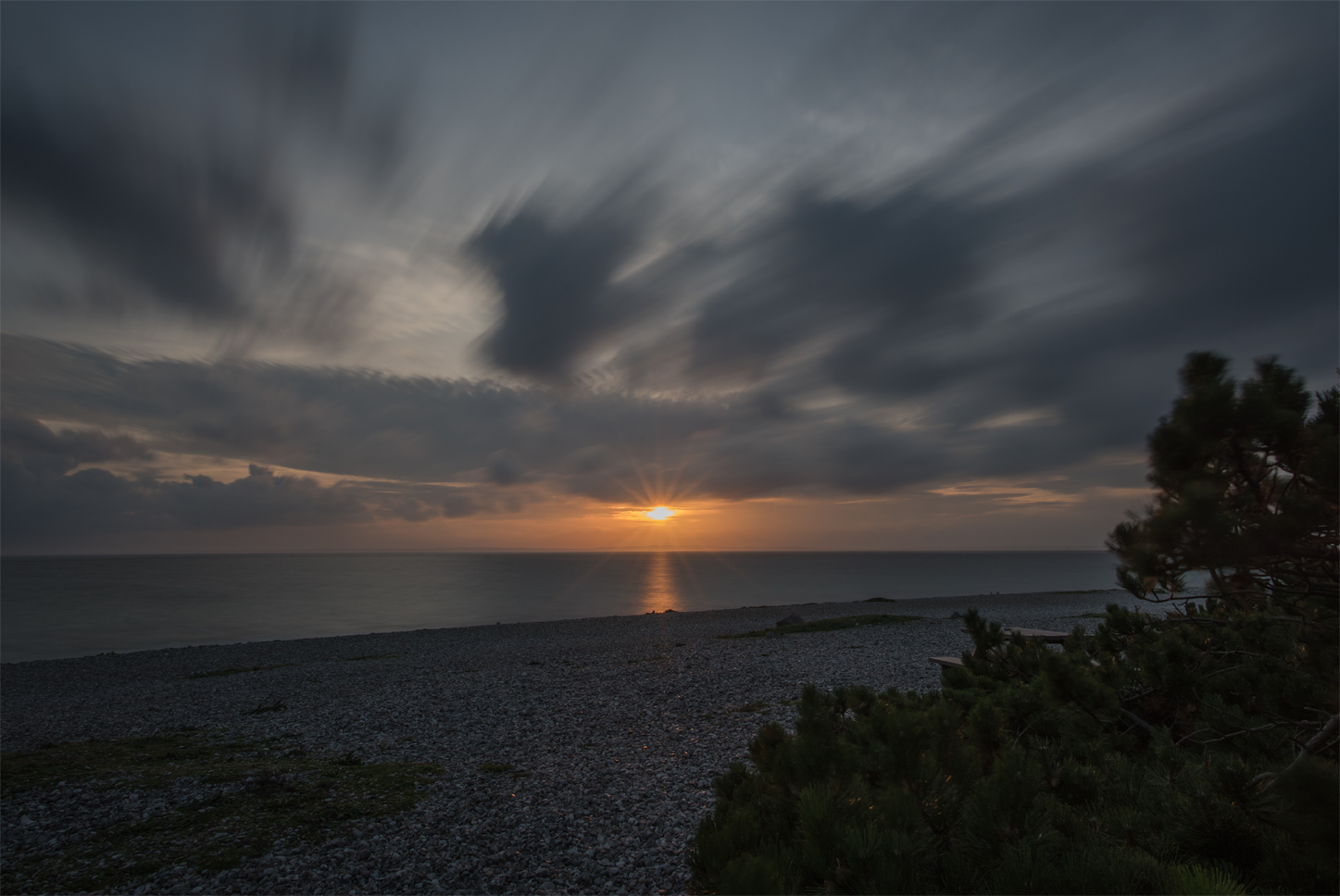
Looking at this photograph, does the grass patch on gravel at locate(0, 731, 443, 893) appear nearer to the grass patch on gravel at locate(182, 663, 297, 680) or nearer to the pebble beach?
the pebble beach

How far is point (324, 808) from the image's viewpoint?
30.4 ft

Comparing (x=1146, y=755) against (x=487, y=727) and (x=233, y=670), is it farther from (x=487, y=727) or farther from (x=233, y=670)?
(x=233, y=670)

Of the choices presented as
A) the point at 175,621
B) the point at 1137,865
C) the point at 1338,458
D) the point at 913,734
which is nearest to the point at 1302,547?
the point at 1338,458

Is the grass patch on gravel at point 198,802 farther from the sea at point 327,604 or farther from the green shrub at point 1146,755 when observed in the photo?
the sea at point 327,604

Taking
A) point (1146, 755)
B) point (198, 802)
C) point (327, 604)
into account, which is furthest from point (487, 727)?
point (327, 604)

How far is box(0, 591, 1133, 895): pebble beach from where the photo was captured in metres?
7.46

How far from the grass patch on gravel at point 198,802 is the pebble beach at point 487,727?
284 mm

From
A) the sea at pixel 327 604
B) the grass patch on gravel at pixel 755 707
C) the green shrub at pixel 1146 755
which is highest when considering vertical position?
the green shrub at pixel 1146 755

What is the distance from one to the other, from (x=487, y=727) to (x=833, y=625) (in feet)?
77.7

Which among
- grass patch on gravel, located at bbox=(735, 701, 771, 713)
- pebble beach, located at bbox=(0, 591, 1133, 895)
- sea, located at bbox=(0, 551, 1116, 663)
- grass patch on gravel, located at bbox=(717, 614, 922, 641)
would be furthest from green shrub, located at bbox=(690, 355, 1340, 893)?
sea, located at bbox=(0, 551, 1116, 663)

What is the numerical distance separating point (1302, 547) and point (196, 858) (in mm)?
12574

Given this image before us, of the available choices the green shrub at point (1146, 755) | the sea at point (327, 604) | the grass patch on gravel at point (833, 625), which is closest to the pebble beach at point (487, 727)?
the grass patch on gravel at point (833, 625)

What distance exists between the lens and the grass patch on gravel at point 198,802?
787 centimetres

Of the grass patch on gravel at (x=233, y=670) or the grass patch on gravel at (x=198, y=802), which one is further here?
the grass patch on gravel at (x=233, y=670)
